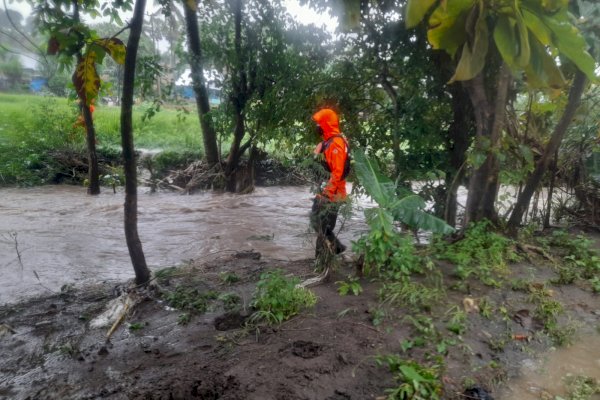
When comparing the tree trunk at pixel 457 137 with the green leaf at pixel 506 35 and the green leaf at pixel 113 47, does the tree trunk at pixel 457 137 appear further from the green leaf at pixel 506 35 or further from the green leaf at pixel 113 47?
the green leaf at pixel 113 47

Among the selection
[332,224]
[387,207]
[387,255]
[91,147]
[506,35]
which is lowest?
[387,255]

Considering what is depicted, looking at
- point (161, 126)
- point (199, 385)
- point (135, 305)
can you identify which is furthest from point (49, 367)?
point (161, 126)

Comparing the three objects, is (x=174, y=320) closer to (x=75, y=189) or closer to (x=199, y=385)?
(x=199, y=385)

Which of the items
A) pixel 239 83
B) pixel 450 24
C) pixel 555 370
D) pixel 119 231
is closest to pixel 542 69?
pixel 450 24

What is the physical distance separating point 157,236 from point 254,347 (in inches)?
211

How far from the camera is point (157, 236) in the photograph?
28.4 feet

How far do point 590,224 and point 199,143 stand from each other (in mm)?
11708

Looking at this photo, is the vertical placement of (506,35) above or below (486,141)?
above

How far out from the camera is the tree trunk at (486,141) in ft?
18.4

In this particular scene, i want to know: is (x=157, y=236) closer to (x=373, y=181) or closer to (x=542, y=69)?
(x=373, y=181)

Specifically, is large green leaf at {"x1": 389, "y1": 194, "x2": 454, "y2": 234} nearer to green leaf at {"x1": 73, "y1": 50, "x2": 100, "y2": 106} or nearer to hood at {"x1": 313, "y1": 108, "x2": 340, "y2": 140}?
hood at {"x1": 313, "y1": 108, "x2": 340, "y2": 140}

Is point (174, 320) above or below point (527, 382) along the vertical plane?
below

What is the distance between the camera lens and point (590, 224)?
23.2 feet

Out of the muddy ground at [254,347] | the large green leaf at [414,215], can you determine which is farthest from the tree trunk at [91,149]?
the large green leaf at [414,215]
